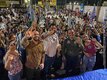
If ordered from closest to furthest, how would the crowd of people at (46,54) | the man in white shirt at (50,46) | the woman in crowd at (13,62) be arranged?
the woman in crowd at (13,62) < the crowd of people at (46,54) < the man in white shirt at (50,46)

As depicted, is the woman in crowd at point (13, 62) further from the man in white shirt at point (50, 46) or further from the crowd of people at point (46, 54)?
the man in white shirt at point (50, 46)

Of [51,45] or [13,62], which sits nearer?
[13,62]

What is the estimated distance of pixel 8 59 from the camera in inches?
281

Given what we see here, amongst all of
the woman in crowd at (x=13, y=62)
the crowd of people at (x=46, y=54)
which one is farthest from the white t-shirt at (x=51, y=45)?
the woman in crowd at (x=13, y=62)

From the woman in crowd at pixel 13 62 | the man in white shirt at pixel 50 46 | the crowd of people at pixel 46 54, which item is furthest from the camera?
the man in white shirt at pixel 50 46

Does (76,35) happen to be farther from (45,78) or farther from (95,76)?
(95,76)

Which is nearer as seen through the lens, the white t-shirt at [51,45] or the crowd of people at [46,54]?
the crowd of people at [46,54]

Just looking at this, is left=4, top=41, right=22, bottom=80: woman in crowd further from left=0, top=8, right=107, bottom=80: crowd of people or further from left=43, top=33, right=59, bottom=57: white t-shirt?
left=43, top=33, right=59, bottom=57: white t-shirt

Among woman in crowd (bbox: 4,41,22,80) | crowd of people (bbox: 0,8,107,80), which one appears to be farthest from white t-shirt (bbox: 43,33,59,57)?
woman in crowd (bbox: 4,41,22,80)

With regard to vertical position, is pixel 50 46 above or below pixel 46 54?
above

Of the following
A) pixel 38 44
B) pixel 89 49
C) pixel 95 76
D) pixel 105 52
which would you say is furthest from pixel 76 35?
pixel 95 76

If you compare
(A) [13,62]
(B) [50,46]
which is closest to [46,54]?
(B) [50,46]

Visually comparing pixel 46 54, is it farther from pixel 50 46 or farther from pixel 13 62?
pixel 13 62

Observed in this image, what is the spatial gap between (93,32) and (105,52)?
1060 millimetres
